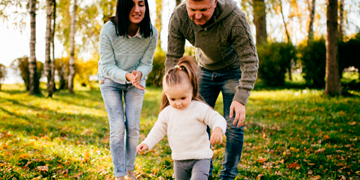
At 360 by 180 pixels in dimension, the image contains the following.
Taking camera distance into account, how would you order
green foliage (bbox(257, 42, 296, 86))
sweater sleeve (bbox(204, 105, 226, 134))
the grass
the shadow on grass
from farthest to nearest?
green foliage (bbox(257, 42, 296, 86))
the shadow on grass
the grass
sweater sleeve (bbox(204, 105, 226, 134))

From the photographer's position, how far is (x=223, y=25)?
2904 millimetres

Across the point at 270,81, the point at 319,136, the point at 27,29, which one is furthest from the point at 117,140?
the point at 270,81

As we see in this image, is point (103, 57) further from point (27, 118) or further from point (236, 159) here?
point (27, 118)

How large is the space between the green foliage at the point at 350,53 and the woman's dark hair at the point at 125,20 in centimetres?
1056

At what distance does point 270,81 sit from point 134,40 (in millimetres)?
12214

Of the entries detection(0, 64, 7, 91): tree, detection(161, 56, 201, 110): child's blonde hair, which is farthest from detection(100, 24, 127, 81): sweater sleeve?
detection(0, 64, 7, 91): tree

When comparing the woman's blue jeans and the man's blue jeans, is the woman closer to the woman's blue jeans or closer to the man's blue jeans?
the woman's blue jeans

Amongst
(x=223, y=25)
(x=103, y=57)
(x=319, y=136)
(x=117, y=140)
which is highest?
(x=223, y=25)

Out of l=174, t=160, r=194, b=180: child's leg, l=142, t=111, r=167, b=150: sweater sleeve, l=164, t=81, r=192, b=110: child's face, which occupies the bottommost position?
l=174, t=160, r=194, b=180: child's leg

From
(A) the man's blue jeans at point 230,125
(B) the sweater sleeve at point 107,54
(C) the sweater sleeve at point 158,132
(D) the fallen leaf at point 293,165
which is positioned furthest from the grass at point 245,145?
(B) the sweater sleeve at point 107,54

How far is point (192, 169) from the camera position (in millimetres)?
2672

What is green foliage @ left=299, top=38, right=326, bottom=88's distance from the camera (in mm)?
12172

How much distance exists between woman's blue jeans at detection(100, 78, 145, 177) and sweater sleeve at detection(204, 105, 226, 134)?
1.19 metres

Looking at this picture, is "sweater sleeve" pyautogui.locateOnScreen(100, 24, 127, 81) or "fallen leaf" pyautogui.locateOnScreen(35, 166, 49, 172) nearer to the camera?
"sweater sleeve" pyautogui.locateOnScreen(100, 24, 127, 81)
